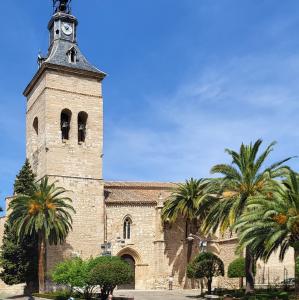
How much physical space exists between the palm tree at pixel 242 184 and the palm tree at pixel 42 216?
1153cm

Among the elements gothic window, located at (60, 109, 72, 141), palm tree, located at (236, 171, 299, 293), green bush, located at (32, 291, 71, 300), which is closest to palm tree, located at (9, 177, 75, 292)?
green bush, located at (32, 291, 71, 300)

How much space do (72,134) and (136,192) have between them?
8.92m

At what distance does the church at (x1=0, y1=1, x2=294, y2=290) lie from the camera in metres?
45.7

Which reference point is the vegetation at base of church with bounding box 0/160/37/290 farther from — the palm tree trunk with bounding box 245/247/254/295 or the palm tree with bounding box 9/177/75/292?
the palm tree trunk with bounding box 245/247/254/295

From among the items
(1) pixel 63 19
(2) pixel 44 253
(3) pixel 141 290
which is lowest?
(3) pixel 141 290

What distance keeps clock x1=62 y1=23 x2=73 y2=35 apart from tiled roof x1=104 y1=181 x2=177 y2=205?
13.5m

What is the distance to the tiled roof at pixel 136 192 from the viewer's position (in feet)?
158

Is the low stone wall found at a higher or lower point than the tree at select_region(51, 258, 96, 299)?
lower

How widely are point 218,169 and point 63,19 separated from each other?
24067 millimetres

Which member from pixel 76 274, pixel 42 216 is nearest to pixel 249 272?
pixel 76 274

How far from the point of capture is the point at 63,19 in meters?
50.7

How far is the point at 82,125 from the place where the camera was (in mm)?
48250

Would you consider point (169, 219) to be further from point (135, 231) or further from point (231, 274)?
point (231, 274)

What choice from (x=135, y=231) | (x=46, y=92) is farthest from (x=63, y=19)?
(x=135, y=231)
